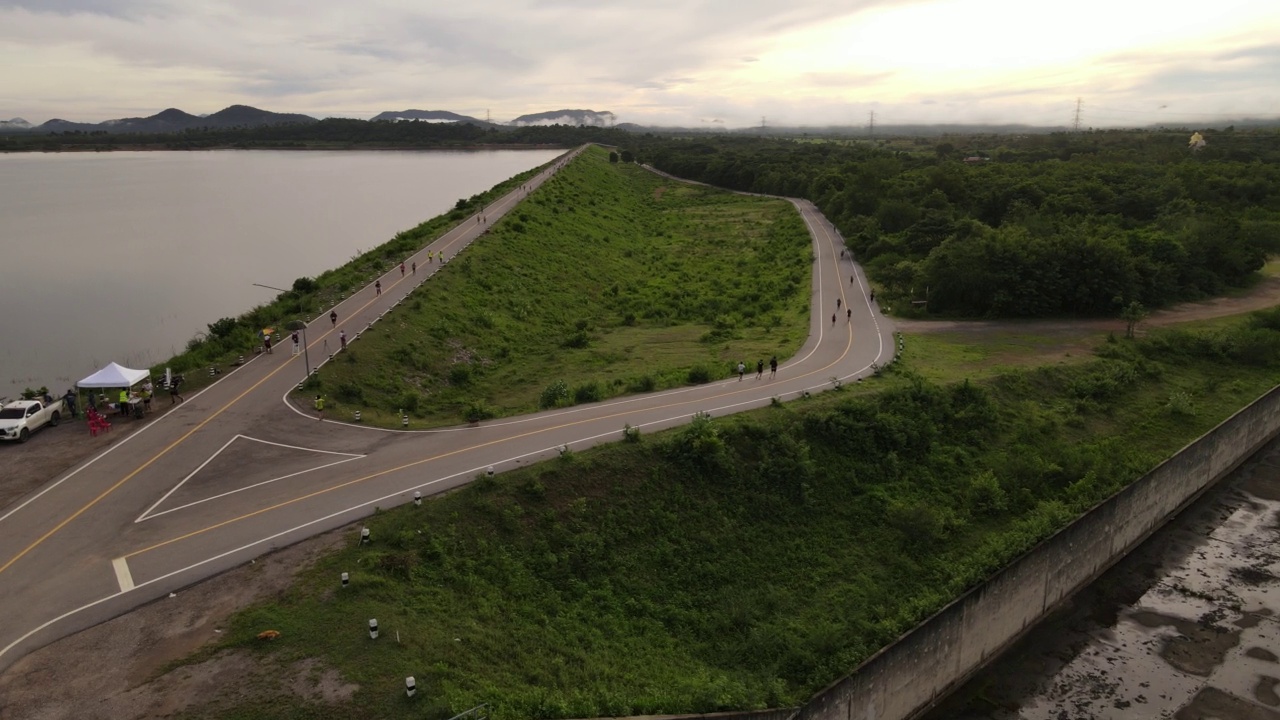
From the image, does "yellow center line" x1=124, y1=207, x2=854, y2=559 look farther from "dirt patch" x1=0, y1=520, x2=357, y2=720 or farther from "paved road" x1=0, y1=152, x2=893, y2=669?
"dirt patch" x1=0, y1=520, x2=357, y2=720

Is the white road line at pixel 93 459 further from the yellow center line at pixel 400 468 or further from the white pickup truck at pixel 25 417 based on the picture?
the yellow center line at pixel 400 468

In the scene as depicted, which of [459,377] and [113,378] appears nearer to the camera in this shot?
[113,378]

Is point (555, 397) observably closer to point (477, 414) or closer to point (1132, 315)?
point (477, 414)

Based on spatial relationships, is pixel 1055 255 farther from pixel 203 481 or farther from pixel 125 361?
pixel 125 361

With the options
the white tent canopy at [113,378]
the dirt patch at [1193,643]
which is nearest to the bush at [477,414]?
the white tent canopy at [113,378]

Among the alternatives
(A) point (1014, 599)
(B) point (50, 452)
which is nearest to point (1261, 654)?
(A) point (1014, 599)

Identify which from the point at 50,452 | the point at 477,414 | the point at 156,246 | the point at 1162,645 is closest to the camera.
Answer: the point at 50,452
